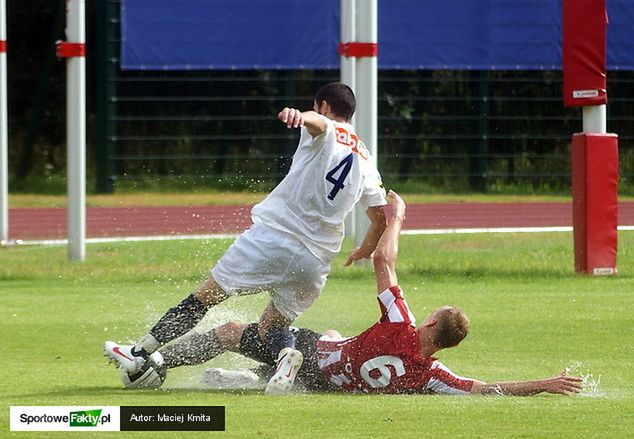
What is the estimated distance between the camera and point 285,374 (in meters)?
8.44

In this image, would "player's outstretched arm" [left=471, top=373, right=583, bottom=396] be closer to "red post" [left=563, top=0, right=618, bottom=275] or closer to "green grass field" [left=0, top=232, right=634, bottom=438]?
"green grass field" [left=0, top=232, right=634, bottom=438]

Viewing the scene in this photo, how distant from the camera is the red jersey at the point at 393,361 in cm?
840

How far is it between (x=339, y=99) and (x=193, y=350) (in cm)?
168

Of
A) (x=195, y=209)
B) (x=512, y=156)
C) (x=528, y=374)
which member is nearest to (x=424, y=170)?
(x=512, y=156)

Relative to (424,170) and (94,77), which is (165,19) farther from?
(424,170)

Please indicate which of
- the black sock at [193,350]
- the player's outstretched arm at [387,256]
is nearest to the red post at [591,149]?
the player's outstretched arm at [387,256]

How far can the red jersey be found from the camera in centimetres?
840

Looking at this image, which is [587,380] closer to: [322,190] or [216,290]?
[322,190]

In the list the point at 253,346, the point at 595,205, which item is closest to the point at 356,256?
the point at 253,346

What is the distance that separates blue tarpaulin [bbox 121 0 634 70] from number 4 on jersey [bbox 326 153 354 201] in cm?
1159

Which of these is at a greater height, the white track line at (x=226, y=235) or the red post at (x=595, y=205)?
the red post at (x=595, y=205)

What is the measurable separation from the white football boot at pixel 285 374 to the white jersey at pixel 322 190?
2.38ft

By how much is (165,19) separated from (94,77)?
3835 millimetres

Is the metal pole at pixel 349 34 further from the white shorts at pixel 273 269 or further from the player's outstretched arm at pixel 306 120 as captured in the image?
the player's outstretched arm at pixel 306 120
